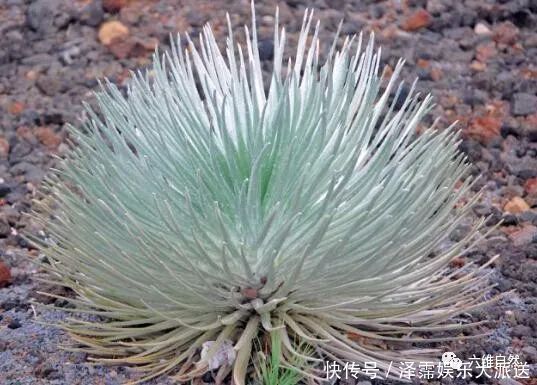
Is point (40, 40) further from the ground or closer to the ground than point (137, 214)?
closer to the ground

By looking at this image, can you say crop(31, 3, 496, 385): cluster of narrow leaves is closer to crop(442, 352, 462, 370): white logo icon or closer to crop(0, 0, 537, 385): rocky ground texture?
crop(442, 352, 462, 370): white logo icon

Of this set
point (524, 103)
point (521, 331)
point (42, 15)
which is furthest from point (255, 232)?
point (42, 15)

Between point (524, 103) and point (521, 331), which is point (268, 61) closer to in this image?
point (524, 103)

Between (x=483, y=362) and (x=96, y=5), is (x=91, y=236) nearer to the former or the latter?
(x=483, y=362)

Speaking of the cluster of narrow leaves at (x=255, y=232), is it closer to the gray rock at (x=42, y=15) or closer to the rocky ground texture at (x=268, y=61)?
the rocky ground texture at (x=268, y=61)

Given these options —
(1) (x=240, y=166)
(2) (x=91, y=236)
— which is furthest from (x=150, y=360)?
(1) (x=240, y=166)

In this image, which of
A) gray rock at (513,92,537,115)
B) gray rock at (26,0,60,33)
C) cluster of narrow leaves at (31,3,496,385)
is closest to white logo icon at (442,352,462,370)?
cluster of narrow leaves at (31,3,496,385)

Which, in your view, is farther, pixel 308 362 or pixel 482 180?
pixel 482 180

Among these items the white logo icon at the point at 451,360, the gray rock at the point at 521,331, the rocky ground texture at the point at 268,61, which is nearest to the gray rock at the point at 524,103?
the rocky ground texture at the point at 268,61
